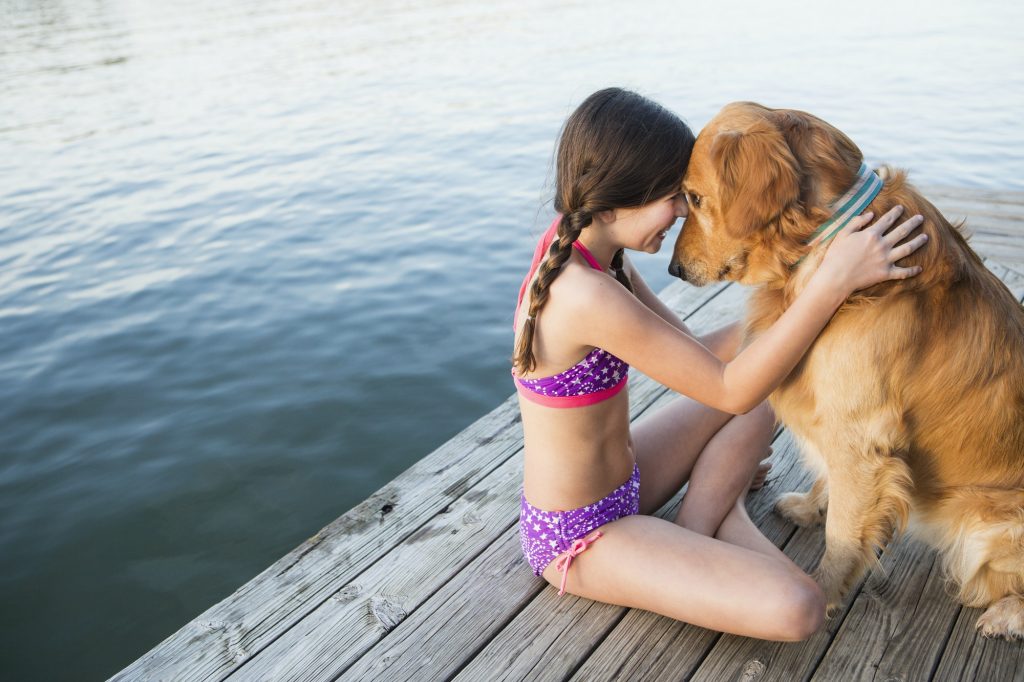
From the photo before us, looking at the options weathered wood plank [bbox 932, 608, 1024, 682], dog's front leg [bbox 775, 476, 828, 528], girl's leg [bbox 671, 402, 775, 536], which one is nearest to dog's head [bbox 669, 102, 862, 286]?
girl's leg [bbox 671, 402, 775, 536]

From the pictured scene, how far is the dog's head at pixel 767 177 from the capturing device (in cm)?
218

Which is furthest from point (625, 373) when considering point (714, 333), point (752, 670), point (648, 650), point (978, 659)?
point (978, 659)

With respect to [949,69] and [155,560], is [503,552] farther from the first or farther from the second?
[949,69]

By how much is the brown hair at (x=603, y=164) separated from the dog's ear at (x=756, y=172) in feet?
0.59

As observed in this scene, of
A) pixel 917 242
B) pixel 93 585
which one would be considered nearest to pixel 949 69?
pixel 917 242

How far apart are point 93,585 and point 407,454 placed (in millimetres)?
1826

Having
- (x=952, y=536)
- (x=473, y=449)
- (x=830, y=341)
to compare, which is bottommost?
(x=473, y=449)

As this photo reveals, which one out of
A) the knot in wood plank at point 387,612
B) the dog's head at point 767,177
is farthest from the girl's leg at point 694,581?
the dog's head at point 767,177

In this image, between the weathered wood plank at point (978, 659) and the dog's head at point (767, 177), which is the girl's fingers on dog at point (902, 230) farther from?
the weathered wood plank at point (978, 659)

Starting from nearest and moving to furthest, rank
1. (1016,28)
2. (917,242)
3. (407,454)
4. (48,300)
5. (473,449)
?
(917,242), (473,449), (407,454), (48,300), (1016,28)

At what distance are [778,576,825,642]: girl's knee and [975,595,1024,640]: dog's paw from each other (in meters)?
0.54

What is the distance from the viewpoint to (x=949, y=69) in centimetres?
1416

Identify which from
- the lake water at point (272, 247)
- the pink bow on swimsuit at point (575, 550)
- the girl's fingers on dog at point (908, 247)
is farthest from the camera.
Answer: the lake water at point (272, 247)

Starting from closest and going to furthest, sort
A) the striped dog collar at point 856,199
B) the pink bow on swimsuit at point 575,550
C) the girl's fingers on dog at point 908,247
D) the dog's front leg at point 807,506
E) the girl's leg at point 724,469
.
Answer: the girl's fingers on dog at point 908,247 < the striped dog collar at point 856,199 < the pink bow on swimsuit at point 575,550 < the girl's leg at point 724,469 < the dog's front leg at point 807,506
